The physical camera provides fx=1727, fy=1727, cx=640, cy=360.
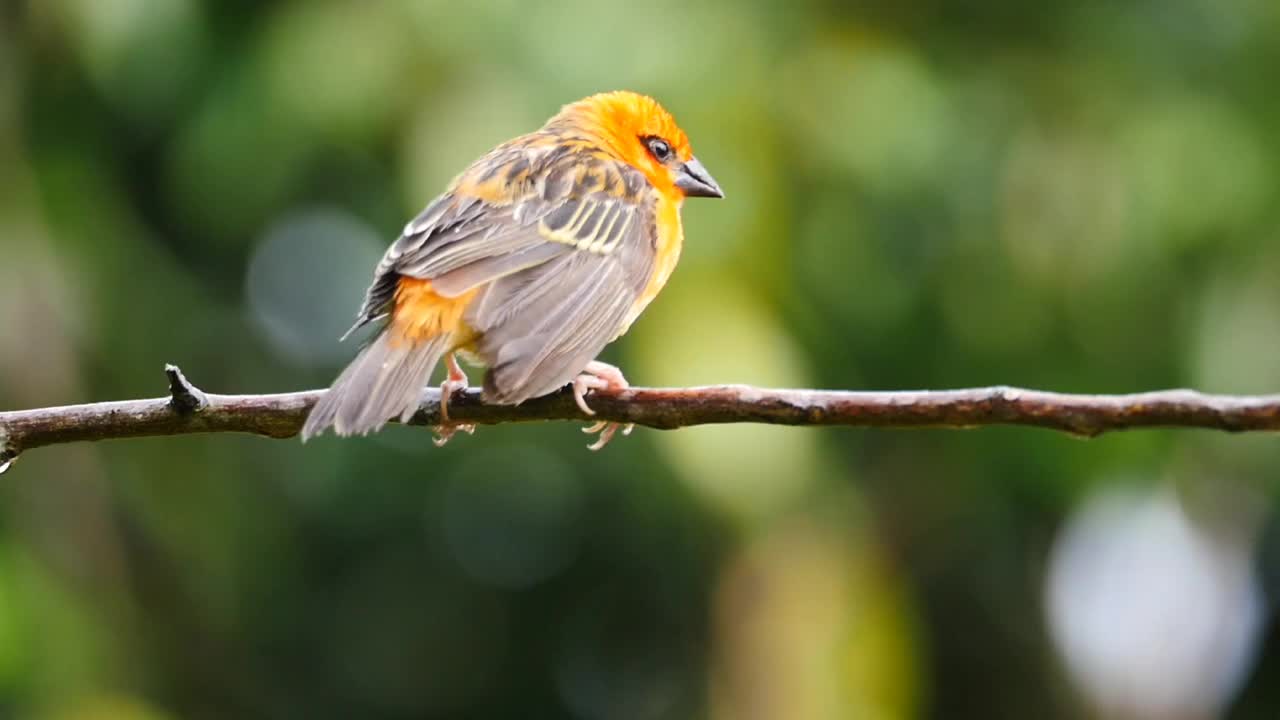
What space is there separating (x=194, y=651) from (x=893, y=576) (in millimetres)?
4292

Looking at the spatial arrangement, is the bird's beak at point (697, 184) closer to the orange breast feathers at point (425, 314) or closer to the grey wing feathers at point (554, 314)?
the grey wing feathers at point (554, 314)

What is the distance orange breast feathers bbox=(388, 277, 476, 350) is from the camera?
402 centimetres

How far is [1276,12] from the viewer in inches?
380

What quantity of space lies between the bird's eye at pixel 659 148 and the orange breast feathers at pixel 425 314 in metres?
1.56

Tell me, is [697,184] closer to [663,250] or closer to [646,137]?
[646,137]

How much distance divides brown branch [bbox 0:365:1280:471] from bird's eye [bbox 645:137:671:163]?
6.57 feet

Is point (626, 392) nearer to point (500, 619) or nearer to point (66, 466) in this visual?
point (66, 466)

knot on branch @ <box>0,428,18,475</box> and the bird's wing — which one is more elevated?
the bird's wing

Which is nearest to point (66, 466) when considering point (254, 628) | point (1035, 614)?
point (254, 628)

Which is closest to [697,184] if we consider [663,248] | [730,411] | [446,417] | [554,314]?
[663,248]

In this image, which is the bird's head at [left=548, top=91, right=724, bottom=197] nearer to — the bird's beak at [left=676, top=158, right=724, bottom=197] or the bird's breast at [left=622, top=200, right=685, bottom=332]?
the bird's beak at [left=676, top=158, right=724, bottom=197]

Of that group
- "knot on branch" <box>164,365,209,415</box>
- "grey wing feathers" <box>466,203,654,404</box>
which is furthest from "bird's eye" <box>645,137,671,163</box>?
"knot on branch" <box>164,365,209,415</box>

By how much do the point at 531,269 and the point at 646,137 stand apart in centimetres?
132

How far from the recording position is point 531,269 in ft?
14.4
